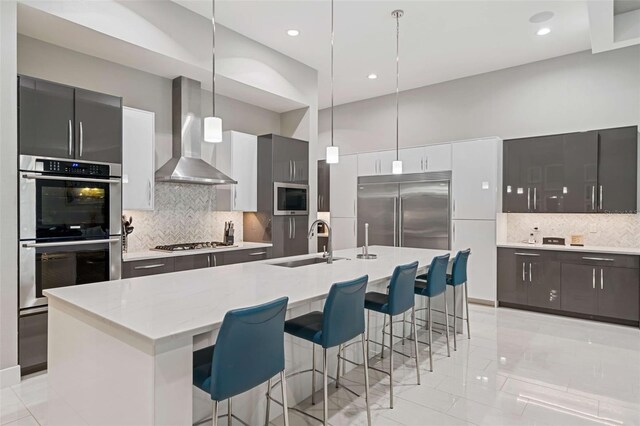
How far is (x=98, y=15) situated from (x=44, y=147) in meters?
1.25

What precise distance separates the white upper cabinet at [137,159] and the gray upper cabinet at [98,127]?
0.84 feet

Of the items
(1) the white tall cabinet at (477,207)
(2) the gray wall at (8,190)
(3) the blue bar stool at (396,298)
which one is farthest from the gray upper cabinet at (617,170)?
(2) the gray wall at (8,190)

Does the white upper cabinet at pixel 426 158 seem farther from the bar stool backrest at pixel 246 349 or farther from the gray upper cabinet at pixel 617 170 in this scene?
the bar stool backrest at pixel 246 349

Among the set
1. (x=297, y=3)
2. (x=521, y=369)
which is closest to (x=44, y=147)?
(x=297, y=3)

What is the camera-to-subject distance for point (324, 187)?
23.0 ft

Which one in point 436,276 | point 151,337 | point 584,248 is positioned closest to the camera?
point 151,337

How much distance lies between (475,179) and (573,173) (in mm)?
1171

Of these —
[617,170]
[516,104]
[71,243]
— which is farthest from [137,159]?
[617,170]

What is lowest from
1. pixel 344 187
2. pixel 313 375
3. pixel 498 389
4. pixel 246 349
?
pixel 498 389

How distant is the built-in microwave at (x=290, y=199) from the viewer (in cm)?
505

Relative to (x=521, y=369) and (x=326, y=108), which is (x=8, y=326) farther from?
(x=326, y=108)

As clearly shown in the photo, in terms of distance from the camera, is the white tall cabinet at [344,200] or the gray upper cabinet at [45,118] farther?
the white tall cabinet at [344,200]

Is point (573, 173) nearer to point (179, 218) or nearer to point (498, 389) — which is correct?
point (498, 389)

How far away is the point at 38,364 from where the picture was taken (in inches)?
120
